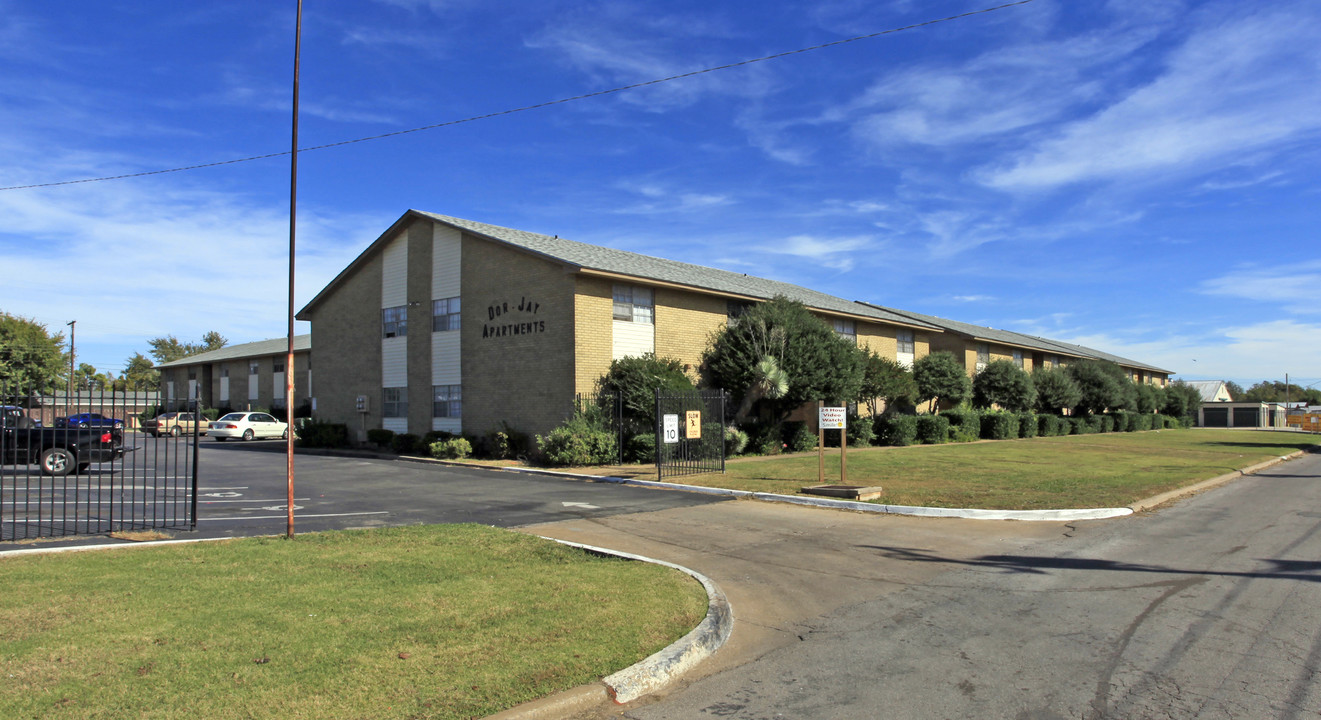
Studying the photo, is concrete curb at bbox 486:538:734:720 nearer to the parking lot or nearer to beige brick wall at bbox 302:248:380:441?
the parking lot

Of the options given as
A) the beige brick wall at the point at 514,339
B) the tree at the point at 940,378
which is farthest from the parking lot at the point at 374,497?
the tree at the point at 940,378

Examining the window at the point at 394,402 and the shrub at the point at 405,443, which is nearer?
the shrub at the point at 405,443

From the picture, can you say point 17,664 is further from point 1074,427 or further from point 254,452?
point 1074,427

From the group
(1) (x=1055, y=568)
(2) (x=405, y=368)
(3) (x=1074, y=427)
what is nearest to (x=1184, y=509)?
(1) (x=1055, y=568)

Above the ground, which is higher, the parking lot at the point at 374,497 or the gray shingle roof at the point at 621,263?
the gray shingle roof at the point at 621,263

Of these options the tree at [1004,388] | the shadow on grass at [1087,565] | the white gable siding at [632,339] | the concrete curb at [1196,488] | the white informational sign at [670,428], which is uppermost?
the white gable siding at [632,339]

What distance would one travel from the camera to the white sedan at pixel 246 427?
38438 mm

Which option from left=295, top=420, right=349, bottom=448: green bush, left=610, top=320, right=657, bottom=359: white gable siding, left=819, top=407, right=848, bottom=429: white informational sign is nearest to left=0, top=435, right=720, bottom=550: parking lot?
left=819, top=407, right=848, bottom=429: white informational sign

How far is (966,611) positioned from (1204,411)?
101614 mm

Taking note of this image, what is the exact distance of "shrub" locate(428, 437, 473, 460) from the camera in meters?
25.4

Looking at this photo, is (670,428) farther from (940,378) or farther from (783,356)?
(940,378)

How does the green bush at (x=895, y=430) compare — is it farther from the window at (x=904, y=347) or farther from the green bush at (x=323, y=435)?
the green bush at (x=323, y=435)

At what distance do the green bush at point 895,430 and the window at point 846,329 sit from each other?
4.06 metres

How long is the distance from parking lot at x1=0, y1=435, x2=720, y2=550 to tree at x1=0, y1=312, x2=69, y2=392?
38.0 m
